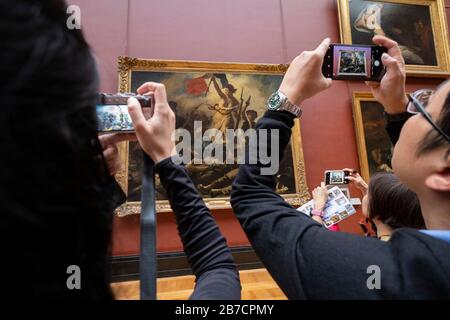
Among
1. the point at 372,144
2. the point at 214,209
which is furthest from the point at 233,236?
the point at 372,144

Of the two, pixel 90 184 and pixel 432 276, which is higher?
pixel 90 184

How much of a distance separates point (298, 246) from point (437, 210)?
42cm

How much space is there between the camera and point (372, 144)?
148 inches

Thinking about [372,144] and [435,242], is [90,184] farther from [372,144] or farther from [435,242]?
[372,144]

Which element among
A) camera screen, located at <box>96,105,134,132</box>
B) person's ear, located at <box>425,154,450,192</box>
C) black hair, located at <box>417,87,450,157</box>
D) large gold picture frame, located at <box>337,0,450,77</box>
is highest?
large gold picture frame, located at <box>337,0,450,77</box>

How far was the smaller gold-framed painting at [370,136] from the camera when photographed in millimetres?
3711

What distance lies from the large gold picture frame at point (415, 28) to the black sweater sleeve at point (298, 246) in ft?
12.6

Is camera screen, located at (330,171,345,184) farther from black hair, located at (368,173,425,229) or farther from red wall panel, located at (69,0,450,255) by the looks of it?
black hair, located at (368,173,425,229)

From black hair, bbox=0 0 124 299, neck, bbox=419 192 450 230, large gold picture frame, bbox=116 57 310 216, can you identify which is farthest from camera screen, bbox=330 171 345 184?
black hair, bbox=0 0 124 299

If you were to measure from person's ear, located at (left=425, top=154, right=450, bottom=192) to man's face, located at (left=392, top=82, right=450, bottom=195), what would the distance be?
0.05 feet

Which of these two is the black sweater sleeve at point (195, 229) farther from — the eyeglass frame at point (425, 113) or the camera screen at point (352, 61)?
the camera screen at point (352, 61)

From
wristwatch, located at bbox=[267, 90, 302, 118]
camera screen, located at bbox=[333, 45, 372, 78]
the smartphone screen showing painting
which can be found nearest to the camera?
wristwatch, located at bbox=[267, 90, 302, 118]

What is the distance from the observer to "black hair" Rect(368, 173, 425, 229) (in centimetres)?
144

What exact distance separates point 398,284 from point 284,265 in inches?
8.8
